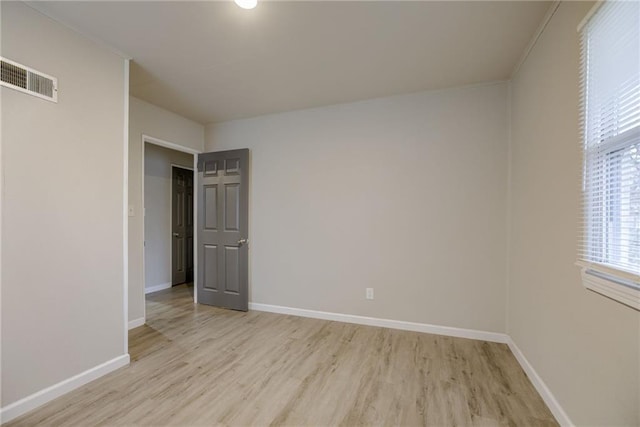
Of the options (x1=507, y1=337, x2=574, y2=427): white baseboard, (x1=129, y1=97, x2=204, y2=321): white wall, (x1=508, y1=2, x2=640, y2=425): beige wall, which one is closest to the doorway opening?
(x1=129, y1=97, x2=204, y2=321): white wall

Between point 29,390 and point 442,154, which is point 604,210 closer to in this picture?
point 442,154

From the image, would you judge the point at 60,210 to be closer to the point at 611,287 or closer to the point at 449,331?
the point at 611,287

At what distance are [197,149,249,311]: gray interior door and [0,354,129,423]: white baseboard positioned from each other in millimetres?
1515

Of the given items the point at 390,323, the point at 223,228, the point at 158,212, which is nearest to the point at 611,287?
the point at 390,323

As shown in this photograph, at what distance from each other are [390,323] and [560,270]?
184 centimetres

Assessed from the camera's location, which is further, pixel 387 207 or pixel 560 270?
pixel 387 207

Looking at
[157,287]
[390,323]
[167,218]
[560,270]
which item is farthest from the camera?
[167,218]

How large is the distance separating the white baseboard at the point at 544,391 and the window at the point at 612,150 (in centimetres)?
87

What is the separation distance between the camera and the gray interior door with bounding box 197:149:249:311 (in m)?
3.77

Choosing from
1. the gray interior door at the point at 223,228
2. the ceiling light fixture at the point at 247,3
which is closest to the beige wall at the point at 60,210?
the ceiling light fixture at the point at 247,3

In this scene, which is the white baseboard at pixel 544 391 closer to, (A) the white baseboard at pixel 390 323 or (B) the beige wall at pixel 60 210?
(A) the white baseboard at pixel 390 323

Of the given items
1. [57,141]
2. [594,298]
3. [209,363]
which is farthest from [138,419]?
[594,298]

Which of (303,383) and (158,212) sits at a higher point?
(158,212)

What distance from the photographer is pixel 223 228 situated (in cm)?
389
